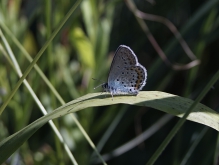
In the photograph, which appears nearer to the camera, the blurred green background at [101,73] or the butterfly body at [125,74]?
the butterfly body at [125,74]

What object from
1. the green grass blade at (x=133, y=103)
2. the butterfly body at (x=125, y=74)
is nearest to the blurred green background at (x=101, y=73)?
the butterfly body at (x=125, y=74)

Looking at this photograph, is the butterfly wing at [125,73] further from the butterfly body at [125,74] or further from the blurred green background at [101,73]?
the blurred green background at [101,73]

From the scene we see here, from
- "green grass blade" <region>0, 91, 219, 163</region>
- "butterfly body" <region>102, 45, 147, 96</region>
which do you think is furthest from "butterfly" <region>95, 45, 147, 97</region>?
"green grass blade" <region>0, 91, 219, 163</region>

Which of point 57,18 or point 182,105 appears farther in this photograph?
point 57,18

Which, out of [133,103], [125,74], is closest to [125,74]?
[125,74]

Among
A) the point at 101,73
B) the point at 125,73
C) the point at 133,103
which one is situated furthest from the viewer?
the point at 101,73

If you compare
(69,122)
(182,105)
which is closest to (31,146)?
(69,122)

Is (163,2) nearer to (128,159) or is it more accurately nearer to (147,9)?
(147,9)

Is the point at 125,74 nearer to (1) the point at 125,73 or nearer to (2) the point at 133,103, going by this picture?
(1) the point at 125,73
